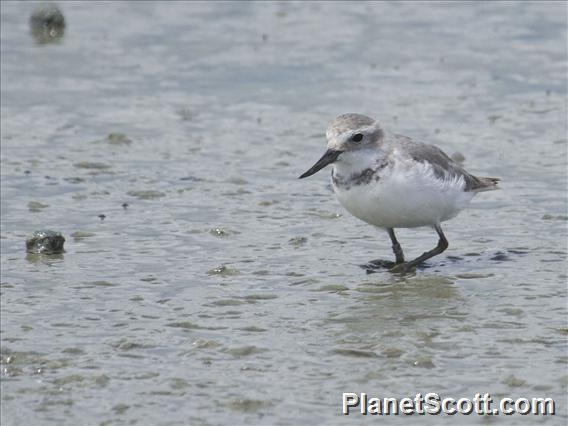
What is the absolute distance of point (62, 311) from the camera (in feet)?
30.4

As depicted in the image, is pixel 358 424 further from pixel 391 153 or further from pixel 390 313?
pixel 391 153

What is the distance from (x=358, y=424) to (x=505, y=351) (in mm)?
1458

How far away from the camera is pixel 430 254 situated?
10531mm

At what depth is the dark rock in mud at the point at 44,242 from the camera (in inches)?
413

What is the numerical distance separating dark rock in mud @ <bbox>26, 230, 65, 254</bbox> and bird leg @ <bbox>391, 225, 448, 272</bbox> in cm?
263

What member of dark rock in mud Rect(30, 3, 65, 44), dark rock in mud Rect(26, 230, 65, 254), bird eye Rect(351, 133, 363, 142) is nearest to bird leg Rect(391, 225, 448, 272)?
bird eye Rect(351, 133, 363, 142)

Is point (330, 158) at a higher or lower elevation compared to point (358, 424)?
higher

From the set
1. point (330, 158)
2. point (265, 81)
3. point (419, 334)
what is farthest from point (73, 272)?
point (265, 81)

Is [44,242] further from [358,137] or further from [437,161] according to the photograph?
[437,161]

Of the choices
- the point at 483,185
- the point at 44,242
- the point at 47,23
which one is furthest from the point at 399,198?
the point at 47,23

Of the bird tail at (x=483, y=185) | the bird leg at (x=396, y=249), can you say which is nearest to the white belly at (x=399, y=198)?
A: the bird leg at (x=396, y=249)

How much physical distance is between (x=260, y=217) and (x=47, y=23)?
661cm

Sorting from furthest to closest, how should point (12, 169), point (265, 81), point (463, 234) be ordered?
point (265, 81), point (12, 169), point (463, 234)

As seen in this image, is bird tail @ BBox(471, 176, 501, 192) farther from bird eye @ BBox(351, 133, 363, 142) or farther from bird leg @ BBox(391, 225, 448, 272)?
bird eye @ BBox(351, 133, 363, 142)
